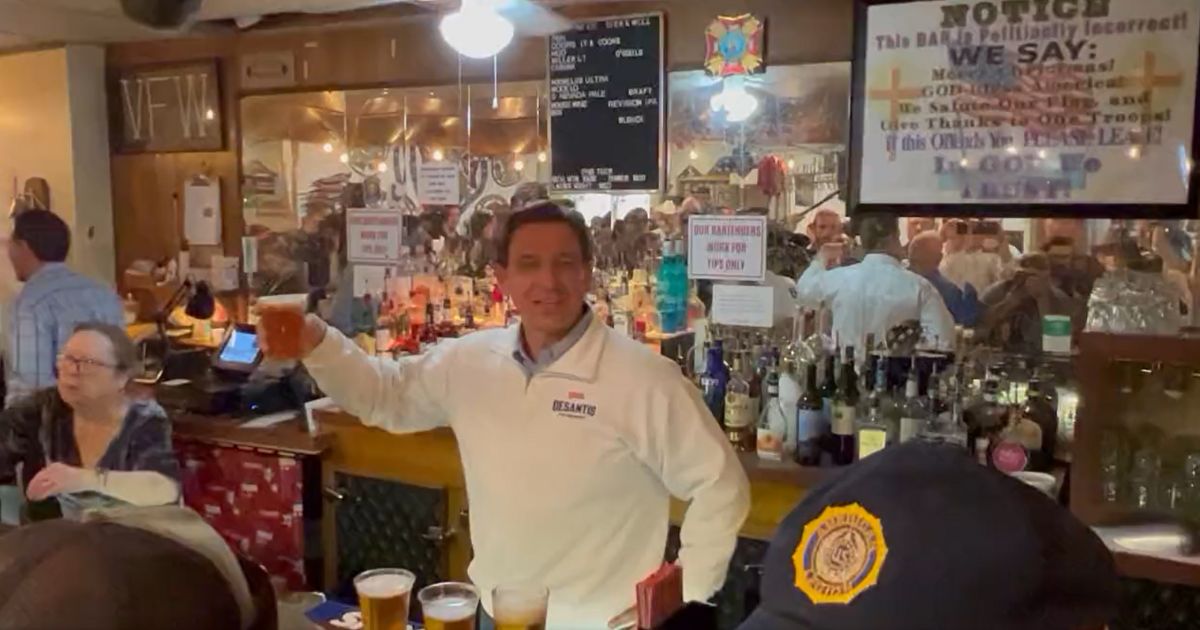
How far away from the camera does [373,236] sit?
4.53 m

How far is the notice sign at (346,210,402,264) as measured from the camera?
4496 mm

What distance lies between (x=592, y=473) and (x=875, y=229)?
1.63 metres

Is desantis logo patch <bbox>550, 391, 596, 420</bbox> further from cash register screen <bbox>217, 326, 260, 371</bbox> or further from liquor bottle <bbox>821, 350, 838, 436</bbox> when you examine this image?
cash register screen <bbox>217, 326, 260, 371</bbox>

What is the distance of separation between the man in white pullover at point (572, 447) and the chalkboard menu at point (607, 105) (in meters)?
1.41

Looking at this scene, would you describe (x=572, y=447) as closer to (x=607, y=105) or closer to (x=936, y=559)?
(x=936, y=559)

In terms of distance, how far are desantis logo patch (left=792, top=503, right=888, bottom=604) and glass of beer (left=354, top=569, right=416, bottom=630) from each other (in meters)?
0.78

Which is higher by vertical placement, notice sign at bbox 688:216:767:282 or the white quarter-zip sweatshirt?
notice sign at bbox 688:216:767:282

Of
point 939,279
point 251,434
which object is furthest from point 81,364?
point 939,279

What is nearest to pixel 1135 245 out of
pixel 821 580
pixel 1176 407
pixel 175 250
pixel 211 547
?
pixel 1176 407

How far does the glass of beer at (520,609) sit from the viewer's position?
1656 mm

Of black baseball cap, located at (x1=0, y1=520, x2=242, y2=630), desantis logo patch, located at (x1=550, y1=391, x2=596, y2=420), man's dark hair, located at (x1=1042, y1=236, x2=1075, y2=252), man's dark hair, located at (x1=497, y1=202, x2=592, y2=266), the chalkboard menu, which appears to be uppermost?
the chalkboard menu

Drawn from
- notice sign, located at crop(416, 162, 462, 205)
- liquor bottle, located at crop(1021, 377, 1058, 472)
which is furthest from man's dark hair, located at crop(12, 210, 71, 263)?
liquor bottle, located at crop(1021, 377, 1058, 472)

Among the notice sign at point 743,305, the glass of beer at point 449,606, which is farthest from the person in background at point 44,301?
the glass of beer at point 449,606

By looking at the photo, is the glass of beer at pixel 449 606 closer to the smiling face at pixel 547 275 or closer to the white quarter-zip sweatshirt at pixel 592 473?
the white quarter-zip sweatshirt at pixel 592 473
